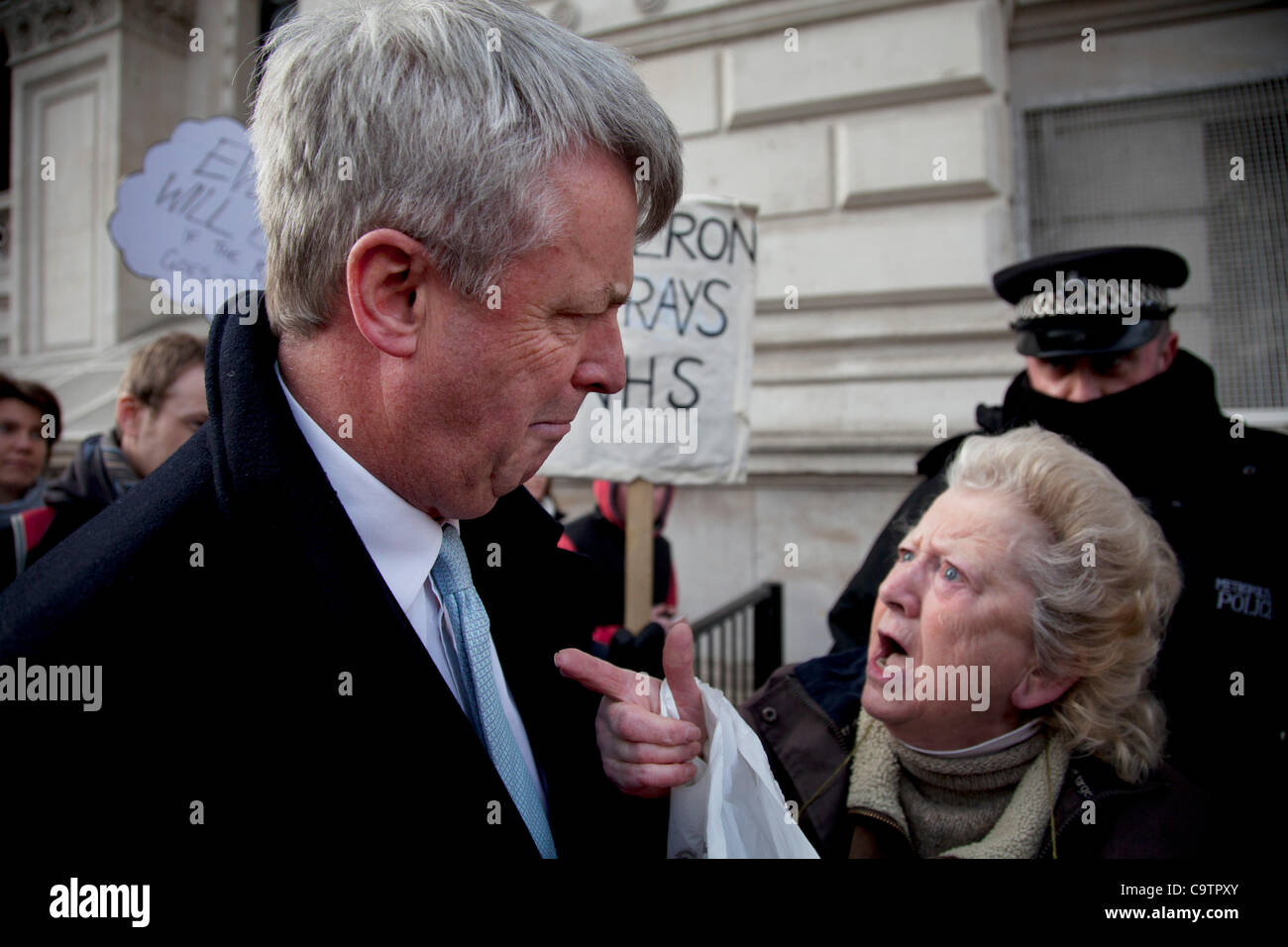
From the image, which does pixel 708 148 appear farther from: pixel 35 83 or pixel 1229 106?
pixel 35 83

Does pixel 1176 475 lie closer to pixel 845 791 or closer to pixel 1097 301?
pixel 1097 301

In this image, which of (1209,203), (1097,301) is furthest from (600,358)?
(1209,203)

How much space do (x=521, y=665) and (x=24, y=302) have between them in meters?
10.1

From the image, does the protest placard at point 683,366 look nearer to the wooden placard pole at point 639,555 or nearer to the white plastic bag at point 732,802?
the wooden placard pole at point 639,555

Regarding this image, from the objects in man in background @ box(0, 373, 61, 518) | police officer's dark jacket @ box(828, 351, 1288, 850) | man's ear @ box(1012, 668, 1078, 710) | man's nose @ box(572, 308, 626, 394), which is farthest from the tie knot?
man in background @ box(0, 373, 61, 518)

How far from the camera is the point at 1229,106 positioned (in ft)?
16.5

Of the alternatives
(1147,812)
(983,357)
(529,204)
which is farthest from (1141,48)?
(529,204)

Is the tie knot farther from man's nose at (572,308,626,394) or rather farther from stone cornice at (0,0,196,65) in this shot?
stone cornice at (0,0,196,65)

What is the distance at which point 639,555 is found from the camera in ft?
10.7

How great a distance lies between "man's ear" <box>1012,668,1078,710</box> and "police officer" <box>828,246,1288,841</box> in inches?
22.2

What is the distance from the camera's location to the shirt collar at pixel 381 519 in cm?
111

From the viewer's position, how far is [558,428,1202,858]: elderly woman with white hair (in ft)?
5.48

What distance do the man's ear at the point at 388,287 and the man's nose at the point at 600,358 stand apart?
9.0 inches
